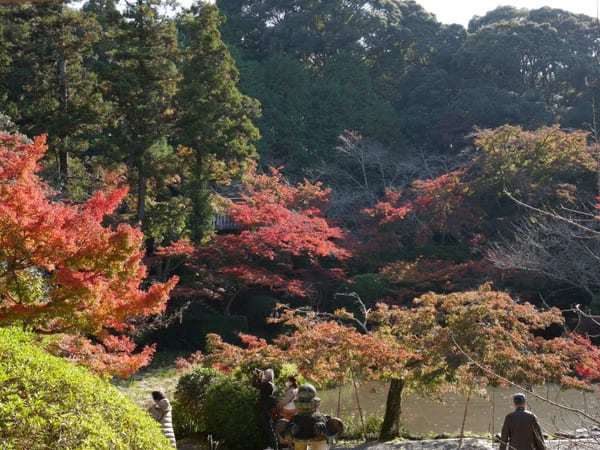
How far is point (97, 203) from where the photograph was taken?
337 inches

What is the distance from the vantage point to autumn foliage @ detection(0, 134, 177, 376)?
732cm

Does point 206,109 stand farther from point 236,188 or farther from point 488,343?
point 488,343

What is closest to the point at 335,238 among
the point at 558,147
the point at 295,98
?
the point at 558,147

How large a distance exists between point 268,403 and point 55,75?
12.3 m

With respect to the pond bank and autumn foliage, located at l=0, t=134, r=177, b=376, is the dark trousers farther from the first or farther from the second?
autumn foliage, located at l=0, t=134, r=177, b=376

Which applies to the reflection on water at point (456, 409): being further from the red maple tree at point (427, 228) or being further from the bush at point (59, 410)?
the bush at point (59, 410)

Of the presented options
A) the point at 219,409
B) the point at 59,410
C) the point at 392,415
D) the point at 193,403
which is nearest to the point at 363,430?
the point at 392,415

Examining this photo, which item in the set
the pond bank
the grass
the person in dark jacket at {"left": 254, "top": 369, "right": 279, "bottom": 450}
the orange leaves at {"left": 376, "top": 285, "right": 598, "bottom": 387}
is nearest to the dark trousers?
the person in dark jacket at {"left": 254, "top": 369, "right": 279, "bottom": 450}

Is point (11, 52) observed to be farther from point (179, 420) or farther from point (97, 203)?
point (179, 420)

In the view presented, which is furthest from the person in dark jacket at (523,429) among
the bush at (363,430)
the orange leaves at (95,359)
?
the orange leaves at (95,359)

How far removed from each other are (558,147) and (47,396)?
18.3m

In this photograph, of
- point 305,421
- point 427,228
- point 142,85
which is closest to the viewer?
point 305,421

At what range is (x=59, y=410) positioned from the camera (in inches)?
143

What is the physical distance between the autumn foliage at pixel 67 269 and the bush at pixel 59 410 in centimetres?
329
